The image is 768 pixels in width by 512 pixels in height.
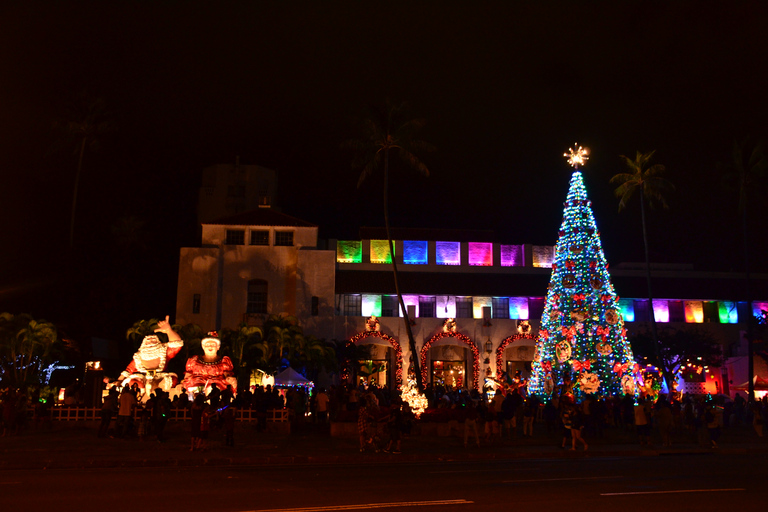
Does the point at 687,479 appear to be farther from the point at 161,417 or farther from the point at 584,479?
the point at 161,417

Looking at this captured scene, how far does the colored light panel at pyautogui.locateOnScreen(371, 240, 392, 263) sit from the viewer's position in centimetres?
4675

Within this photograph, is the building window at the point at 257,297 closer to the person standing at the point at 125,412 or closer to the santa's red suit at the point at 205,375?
the santa's red suit at the point at 205,375

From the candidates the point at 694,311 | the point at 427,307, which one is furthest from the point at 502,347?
the point at 694,311

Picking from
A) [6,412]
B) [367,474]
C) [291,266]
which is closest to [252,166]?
[291,266]

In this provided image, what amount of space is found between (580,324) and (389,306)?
1816 cm

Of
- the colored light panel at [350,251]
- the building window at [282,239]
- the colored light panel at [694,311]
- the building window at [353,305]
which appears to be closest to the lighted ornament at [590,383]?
the building window at [353,305]

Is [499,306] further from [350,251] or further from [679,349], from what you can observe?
[679,349]

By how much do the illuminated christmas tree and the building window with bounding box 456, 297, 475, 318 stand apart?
1493 centimetres

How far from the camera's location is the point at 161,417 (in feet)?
67.6

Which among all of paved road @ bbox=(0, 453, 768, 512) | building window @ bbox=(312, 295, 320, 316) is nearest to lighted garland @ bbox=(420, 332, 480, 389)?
building window @ bbox=(312, 295, 320, 316)

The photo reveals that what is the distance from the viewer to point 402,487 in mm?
11969

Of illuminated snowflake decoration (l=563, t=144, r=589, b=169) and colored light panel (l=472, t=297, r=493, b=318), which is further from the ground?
illuminated snowflake decoration (l=563, t=144, r=589, b=169)

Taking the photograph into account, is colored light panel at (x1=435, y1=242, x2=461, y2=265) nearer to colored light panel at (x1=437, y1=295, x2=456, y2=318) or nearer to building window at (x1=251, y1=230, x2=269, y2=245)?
colored light panel at (x1=437, y1=295, x2=456, y2=318)

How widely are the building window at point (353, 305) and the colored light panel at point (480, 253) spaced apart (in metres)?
8.33
